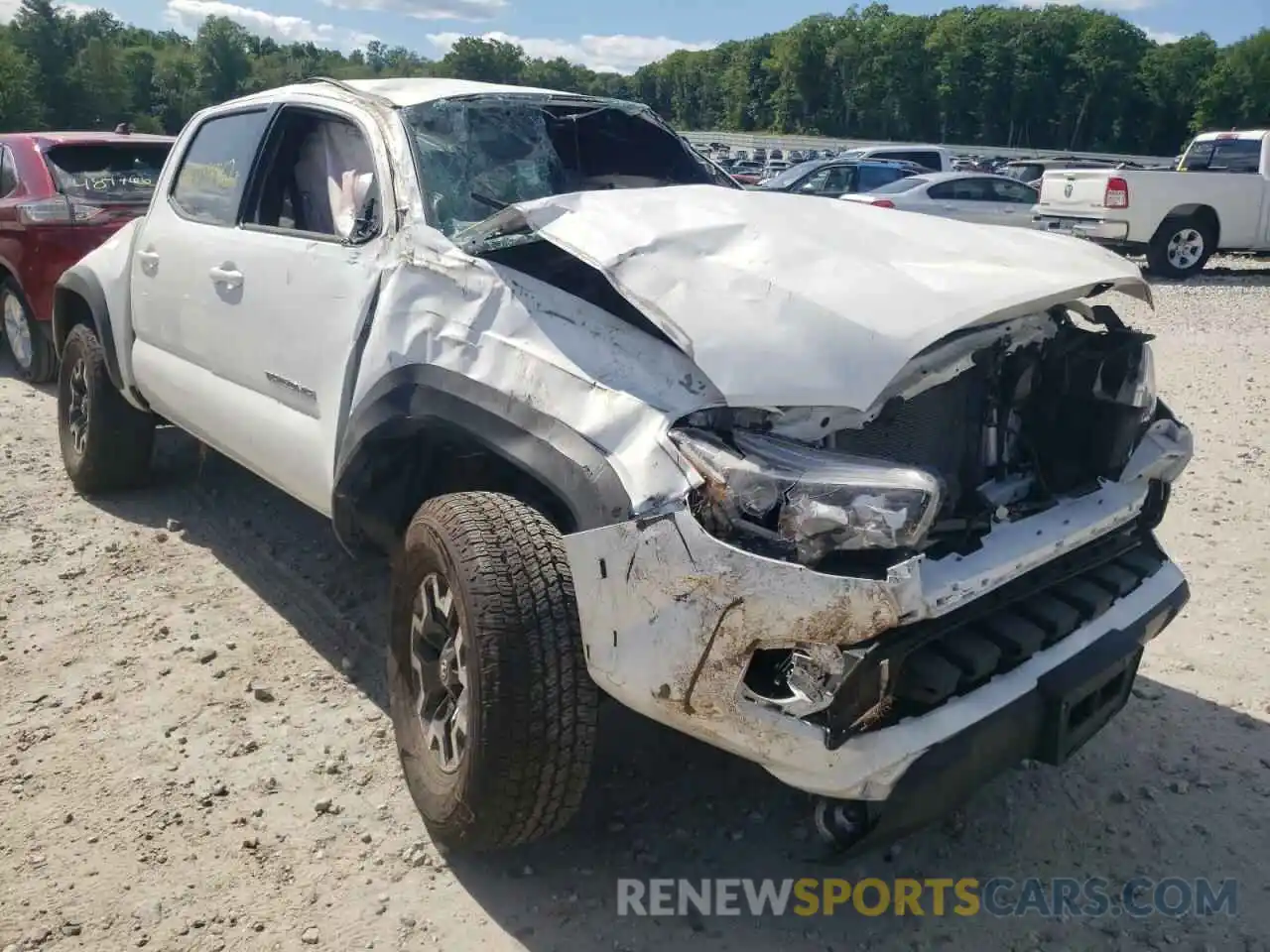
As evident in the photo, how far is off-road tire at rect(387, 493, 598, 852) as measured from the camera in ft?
7.94

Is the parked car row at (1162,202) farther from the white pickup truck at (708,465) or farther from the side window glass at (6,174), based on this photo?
the white pickup truck at (708,465)

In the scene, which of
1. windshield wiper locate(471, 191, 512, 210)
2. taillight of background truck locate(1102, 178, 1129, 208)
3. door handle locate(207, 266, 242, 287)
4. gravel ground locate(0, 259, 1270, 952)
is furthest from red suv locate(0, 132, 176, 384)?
taillight of background truck locate(1102, 178, 1129, 208)

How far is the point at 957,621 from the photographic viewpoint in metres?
2.33

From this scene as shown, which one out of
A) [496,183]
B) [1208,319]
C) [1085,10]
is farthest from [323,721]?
[1085,10]

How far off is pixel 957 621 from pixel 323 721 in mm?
2039

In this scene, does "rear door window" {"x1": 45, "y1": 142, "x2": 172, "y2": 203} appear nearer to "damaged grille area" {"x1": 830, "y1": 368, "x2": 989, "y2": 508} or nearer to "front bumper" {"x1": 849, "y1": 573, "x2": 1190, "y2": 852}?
"damaged grille area" {"x1": 830, "y1": 368, "x2": 989, "y2": 508}

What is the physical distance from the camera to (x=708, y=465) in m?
2.19

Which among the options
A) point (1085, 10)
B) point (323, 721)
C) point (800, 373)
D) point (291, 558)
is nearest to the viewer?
point (800, 373)

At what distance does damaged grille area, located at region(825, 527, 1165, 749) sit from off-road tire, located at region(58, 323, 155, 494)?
4029 millimetres


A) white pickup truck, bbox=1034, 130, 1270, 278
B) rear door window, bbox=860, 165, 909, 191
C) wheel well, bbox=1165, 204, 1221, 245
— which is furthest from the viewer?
rear door window, bbox=860, 165, 909, 191

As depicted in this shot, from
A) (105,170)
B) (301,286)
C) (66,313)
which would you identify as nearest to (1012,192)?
(105,170)

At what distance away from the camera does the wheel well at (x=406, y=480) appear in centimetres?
293

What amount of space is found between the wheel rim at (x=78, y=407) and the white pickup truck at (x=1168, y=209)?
38.4 feet

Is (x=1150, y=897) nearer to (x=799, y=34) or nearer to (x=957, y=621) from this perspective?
(x=957, y=621)
